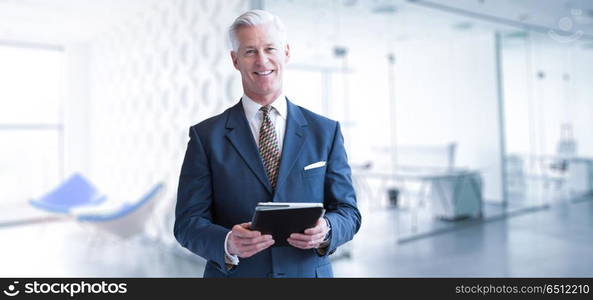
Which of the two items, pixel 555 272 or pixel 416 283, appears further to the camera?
pixel 555 272

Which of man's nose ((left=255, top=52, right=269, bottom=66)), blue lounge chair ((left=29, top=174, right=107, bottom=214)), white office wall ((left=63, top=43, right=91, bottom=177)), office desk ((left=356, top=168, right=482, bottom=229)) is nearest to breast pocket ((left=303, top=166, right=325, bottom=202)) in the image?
man's nose ((left=255, top=52, right=269, bottom=66))

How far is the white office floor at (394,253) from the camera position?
14.9ft

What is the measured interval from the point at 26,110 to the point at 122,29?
12.4 ft

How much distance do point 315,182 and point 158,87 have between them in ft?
15.4

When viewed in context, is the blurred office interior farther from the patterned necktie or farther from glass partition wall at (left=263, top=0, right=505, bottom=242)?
the patterned necktie

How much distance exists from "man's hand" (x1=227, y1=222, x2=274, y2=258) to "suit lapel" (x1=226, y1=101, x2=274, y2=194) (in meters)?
0.16

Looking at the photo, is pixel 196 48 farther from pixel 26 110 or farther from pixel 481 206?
pixel 26 110

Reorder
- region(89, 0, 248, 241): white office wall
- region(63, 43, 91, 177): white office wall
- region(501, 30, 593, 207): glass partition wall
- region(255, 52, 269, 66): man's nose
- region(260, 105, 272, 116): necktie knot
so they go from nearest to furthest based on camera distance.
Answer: region(255, 52, 269, 66): man's nose < region(260, 105, 272, 116): necktie knot < region(89, 0, 248, 241): white office wall < region(501, 30, 593, 207): glass partition wall < region(63, 43, 91, 177): white office wall

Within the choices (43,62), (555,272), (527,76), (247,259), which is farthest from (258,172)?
(43,62)

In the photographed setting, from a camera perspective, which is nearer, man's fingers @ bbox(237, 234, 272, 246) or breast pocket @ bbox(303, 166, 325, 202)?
man's fingers @ bbox(237, 234, 272, 246)

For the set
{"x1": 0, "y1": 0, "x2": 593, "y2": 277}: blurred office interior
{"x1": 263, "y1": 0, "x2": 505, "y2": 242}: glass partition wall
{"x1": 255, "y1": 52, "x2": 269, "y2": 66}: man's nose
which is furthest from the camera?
{"x1": 263, "y1": 0, "x2": 505, "y2": 242}: glass partition wall

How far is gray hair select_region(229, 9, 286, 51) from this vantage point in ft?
4.16

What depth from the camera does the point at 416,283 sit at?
1.77 m

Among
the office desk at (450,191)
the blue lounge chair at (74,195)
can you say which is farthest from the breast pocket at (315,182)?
the blue lounge chair at (74,195)
